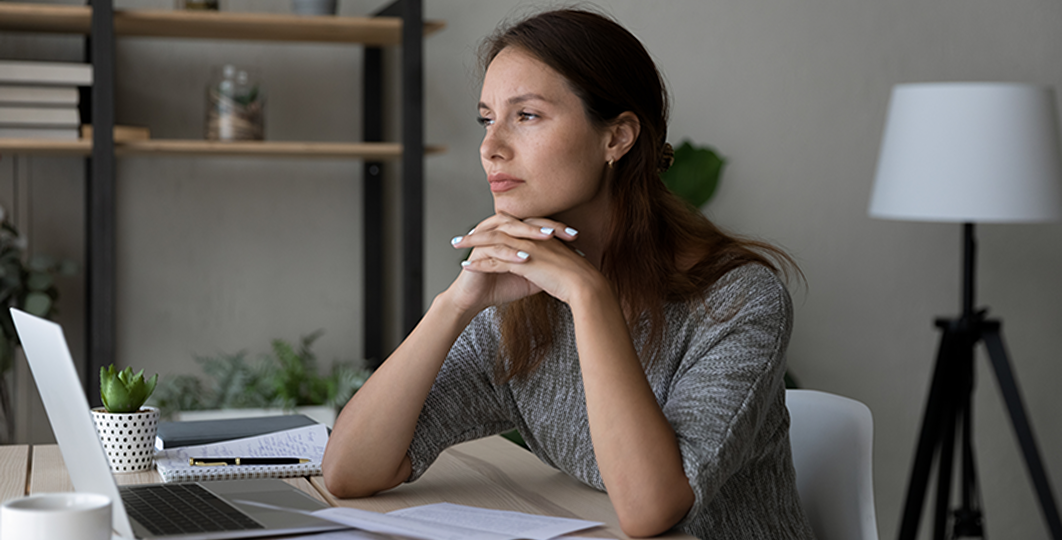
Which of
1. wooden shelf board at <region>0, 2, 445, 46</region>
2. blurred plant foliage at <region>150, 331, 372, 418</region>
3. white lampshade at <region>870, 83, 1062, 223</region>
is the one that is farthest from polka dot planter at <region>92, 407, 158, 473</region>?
white lampshade at <region>870, 83, 1062, 223</region>

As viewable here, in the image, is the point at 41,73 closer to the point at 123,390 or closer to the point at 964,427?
the point at 123,390

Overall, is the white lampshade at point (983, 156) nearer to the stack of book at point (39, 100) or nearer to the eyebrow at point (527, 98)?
the eyebrow at point (527, 98)

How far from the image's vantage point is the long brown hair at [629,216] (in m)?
1.24

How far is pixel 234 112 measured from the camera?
7.83ft

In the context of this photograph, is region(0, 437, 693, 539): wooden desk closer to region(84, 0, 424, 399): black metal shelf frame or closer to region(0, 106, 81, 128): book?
region(84, 0, 424, 399): black metal shelf frame

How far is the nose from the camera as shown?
123 cm

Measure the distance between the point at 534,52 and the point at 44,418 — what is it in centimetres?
198

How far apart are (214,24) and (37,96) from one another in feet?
1.38

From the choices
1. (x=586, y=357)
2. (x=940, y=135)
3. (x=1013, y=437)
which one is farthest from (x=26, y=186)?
(x=1013, y=437)

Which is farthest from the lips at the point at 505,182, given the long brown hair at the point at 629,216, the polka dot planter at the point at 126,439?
the polka dot planter at the point at 126,439

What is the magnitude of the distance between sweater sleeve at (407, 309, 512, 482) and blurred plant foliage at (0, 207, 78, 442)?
54.0 inches

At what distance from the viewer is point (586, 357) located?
41.4 inches

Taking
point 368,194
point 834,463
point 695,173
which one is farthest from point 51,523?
point 695,173

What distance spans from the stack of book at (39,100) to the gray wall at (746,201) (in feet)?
1.05
